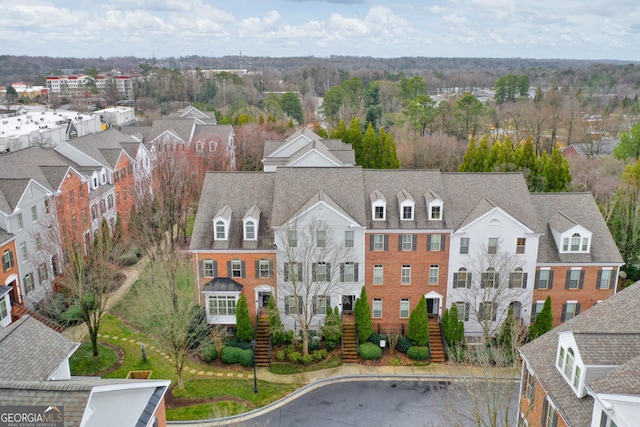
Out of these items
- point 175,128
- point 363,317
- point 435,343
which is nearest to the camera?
point 363,317

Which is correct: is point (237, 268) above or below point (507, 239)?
below

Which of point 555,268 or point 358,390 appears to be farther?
point 555,268

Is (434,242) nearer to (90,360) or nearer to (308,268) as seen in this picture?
(308,268)

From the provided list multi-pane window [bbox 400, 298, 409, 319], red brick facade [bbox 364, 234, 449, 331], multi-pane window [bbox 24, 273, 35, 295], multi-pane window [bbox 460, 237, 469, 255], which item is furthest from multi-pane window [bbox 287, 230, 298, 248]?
multi-pane window [bbox 24, 273, 35, 295]

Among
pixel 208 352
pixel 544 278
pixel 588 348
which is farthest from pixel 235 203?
pixel 588 348

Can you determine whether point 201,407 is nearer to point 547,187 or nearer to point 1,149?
point 547,187

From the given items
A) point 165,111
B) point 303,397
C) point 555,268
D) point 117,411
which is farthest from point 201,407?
point 165,111
